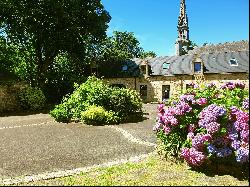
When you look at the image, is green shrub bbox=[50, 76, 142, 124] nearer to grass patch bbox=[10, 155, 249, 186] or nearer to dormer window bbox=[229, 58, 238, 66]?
grass patch bbox=[10, 155, 249, 186]

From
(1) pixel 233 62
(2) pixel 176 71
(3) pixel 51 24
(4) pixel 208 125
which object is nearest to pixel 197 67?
(2) pixel 176 71

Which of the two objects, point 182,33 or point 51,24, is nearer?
point 51,24

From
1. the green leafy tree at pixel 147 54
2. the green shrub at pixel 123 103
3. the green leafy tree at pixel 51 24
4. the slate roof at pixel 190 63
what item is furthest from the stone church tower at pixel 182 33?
the green shrub at pixel 123 103

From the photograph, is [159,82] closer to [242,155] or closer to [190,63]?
[190,63]

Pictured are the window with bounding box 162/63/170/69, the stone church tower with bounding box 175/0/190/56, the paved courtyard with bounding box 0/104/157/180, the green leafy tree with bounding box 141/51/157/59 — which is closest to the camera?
the paved courtyard with bounding box 0/104/157/180

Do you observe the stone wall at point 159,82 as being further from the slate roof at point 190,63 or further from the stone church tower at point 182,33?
the stone church tower at point 182,33

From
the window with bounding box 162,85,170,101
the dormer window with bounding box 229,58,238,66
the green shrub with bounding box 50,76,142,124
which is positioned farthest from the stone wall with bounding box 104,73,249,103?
the green shrub with bounding box 50,76,142,124

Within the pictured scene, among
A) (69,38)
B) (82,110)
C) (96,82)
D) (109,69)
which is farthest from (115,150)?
(109,69)

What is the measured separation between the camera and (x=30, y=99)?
29.8 m

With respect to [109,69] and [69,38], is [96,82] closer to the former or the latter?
[69,38]

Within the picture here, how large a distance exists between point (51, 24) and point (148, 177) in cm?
2537

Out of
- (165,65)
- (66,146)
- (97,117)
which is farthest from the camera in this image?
(165,65)

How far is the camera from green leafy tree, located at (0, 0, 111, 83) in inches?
1157

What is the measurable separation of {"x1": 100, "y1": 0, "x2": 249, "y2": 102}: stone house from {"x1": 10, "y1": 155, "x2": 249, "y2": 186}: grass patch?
957 inches
